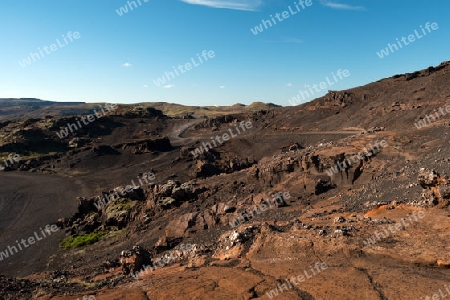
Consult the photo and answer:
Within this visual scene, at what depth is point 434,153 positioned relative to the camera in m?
18.6

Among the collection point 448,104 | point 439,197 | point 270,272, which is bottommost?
point 448,104

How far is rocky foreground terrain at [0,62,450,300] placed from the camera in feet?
27.3

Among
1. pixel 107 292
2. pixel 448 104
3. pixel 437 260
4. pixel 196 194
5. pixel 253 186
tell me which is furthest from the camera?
pixel 448 104

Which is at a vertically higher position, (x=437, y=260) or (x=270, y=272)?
(x=270, y=272)

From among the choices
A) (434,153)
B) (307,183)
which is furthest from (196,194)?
(434,153)

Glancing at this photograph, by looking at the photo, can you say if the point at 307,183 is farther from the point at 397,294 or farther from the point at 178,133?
the point at 178,133

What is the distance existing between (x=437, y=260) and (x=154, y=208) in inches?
768

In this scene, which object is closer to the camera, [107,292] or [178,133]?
[107,292]

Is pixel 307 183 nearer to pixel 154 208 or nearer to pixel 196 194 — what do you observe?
pixel 196 194

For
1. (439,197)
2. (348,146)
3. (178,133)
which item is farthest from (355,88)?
(439,197)

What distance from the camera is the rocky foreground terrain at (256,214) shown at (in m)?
8.33

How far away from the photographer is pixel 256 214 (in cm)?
1780

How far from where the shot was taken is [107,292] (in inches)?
365

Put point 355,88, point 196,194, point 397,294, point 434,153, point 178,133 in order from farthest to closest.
Result: point 178,133, point 355,88, point 196,194, point 434,153, point 397,294
